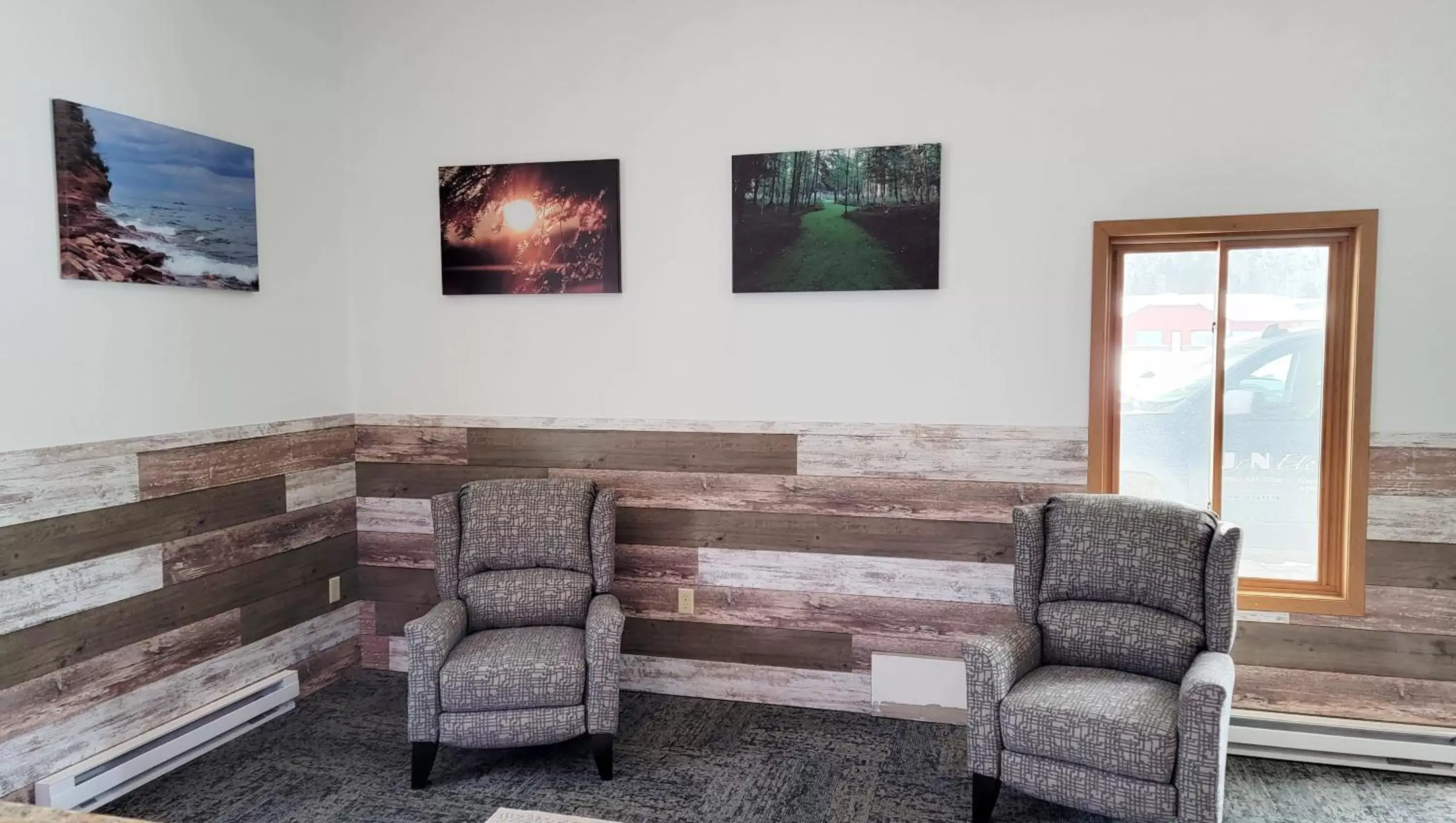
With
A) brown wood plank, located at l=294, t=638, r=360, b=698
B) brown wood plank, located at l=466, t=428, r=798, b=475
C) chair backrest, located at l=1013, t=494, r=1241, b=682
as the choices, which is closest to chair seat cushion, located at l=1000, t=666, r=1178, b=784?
chair backrest, located at l=1013, t=494, r=1241, b=682

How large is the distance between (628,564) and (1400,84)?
3.34 m

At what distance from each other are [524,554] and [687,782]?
3.45 feet

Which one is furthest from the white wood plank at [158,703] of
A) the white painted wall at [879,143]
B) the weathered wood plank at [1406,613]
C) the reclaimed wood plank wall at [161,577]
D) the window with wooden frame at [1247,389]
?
the weathered wood plank at [1406,613]

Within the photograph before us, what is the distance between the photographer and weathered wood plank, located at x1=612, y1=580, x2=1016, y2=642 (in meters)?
3.68

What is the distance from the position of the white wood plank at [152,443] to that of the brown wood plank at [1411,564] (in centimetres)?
411

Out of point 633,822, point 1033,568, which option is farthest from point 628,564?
point 1033,568

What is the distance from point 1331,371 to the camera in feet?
11.2

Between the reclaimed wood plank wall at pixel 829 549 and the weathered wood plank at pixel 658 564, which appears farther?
the weathered wood plank at pixel 658 564

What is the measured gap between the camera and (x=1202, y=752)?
2521 millimetres

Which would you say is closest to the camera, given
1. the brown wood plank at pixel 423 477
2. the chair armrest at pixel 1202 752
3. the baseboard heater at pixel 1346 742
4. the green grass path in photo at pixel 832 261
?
the chair armrest at pixel 1202 752

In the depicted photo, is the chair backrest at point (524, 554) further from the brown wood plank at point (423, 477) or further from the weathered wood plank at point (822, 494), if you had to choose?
the brown wood plank at point (423, 477)

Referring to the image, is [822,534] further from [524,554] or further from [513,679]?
[513,679]

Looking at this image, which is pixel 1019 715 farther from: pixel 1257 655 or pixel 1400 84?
pixel 1400 84

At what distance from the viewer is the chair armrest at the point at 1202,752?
2.51 m
